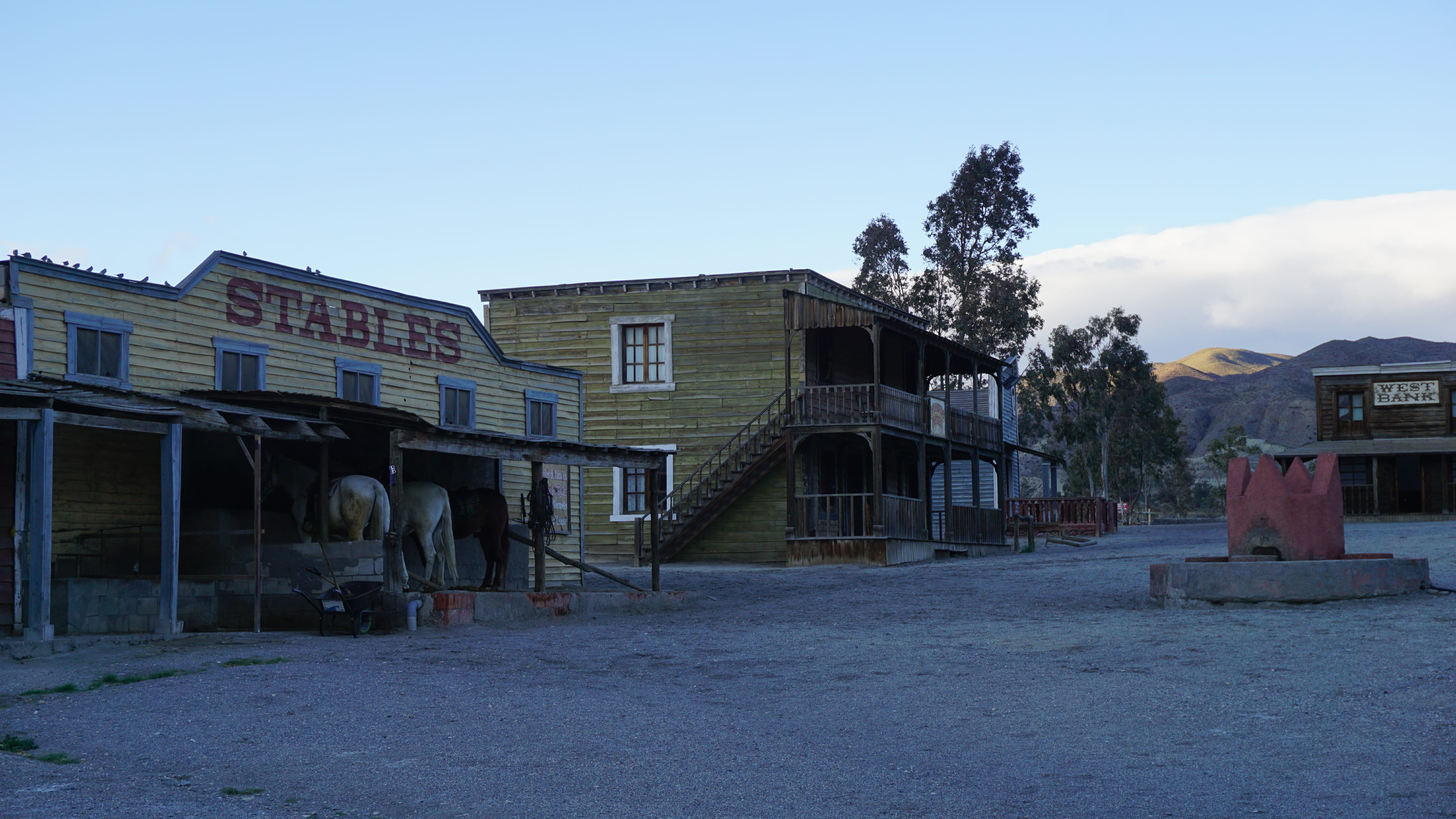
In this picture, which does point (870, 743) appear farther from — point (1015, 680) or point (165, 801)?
point (165, 801)

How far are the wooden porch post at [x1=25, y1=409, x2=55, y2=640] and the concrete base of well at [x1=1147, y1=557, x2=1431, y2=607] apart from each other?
1267 centimetres

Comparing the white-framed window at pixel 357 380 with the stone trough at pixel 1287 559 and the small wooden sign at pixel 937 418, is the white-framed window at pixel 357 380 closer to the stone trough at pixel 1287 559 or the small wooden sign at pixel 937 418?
the stone trough at pixel 1287 559

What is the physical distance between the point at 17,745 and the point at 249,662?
13.9 feet

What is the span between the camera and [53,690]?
1121 cm

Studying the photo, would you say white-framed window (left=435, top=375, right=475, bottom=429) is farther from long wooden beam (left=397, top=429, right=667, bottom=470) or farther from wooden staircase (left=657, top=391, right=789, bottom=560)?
wooden staircase (left=657, top=391, right=789, bottom=560)

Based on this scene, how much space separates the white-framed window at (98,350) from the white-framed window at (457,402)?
256 inches

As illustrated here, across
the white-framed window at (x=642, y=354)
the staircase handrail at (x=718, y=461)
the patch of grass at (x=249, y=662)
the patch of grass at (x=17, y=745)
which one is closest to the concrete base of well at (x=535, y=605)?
the patch of grass at (x=249, y=662)

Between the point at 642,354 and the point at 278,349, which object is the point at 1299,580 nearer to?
the point at 278,349

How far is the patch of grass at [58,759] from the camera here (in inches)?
325

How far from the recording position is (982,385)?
5459cm

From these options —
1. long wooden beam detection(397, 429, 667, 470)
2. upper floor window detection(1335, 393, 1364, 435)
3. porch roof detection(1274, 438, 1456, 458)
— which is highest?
upper floor window detection(1335, 393, 1364, 435)

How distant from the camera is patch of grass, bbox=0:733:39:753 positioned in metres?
8.62

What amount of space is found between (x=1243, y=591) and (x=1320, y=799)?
9867 mm

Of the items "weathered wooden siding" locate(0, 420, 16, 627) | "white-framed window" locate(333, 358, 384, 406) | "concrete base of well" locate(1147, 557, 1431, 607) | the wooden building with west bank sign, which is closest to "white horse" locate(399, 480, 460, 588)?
the wooden building with west bank sign
